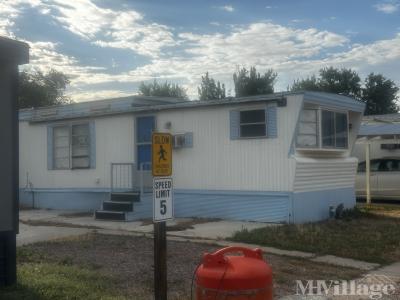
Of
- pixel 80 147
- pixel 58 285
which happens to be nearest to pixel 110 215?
pixel 80 147

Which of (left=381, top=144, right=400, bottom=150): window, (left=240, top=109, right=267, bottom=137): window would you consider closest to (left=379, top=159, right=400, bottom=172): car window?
(left=381, top=144, right=400, bottom=150): window

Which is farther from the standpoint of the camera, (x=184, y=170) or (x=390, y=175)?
(x=390, y=175)

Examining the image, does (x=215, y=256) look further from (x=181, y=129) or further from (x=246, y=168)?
(x=181, y=129)

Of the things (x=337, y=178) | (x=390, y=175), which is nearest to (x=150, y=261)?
(x=337, y=178)

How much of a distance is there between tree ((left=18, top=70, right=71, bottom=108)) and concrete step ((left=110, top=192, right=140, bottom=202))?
92.7 feet

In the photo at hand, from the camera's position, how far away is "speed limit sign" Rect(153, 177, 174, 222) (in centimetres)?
535

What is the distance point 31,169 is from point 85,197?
8.42 feet

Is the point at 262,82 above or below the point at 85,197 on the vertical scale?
above

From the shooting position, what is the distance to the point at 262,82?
140ft

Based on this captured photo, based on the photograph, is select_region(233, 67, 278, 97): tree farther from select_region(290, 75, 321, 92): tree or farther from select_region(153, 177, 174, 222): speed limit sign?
select_region(153, 177, 174, 222): speed limit sign

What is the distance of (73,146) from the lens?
17.7m

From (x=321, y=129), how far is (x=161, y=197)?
9.60m

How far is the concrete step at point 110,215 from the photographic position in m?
14.7

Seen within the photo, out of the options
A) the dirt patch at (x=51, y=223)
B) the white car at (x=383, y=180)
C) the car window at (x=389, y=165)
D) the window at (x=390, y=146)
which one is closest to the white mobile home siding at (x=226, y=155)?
the dirt patch at (x=51, y=223)
